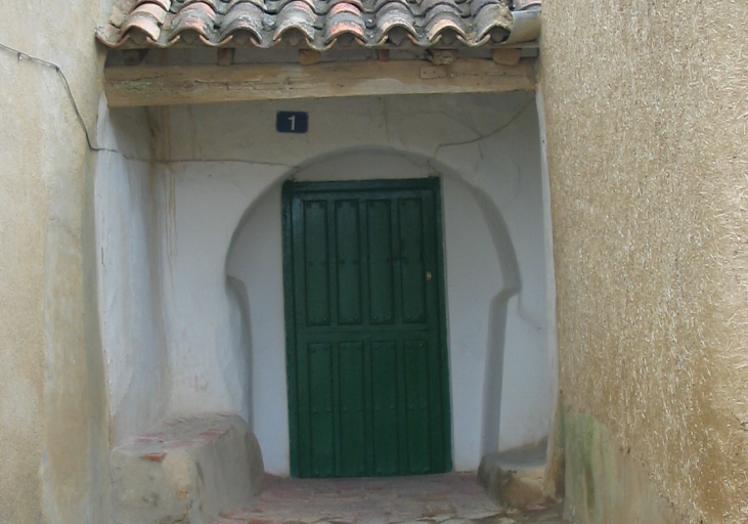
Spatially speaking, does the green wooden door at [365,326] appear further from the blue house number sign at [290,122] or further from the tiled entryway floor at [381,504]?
the blue house number sign at [290,122]

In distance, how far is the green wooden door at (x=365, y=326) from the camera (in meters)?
7.44

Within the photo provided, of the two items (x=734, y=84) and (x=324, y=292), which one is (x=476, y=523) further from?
(x=734, y=84)

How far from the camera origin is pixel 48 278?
4816 millimetres

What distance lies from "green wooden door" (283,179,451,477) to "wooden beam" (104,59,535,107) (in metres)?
1.60

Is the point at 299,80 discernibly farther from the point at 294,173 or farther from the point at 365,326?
the point at 365,326

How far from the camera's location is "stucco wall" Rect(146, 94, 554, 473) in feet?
22.6

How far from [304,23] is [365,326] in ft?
8.56

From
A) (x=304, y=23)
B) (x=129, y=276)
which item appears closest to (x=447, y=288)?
(x=129, y=276)

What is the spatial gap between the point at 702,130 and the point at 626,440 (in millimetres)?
1517

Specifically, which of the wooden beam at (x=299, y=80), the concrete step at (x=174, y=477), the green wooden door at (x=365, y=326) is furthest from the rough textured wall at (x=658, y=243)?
the green wooden door at (x=365, y=326)

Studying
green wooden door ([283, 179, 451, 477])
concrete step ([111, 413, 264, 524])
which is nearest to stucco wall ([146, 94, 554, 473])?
Answer: green wooden door ([283, 179, 451, 477])

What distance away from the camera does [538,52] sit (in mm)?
5793

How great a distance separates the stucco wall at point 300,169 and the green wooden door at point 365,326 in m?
0.43

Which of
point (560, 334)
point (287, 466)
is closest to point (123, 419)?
point (287, 466)
